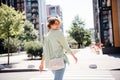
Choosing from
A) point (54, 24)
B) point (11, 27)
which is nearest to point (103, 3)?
point (11, 27)

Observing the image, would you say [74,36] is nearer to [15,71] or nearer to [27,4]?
[27,4]

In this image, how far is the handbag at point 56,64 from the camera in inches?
215

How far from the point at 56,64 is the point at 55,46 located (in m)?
0.37

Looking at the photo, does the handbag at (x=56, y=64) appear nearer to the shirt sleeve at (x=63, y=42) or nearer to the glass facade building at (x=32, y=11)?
the shirt sleeve at (x=63, y=42)

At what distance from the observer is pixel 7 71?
1515 centimetres

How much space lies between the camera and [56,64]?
5453mm

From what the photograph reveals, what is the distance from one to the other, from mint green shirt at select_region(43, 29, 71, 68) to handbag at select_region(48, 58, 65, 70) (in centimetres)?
8

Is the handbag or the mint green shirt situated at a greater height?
the mint green shirt

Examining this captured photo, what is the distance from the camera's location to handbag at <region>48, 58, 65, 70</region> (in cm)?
545

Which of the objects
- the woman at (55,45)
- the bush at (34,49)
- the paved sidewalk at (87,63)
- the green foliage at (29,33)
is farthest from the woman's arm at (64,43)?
the green foliage at (29,33)

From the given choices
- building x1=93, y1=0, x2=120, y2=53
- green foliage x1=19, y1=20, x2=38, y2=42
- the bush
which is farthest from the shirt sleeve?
green foliage x1=19, y1=20, x2=38, y2=42

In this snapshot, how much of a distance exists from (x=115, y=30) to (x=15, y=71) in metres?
17.2

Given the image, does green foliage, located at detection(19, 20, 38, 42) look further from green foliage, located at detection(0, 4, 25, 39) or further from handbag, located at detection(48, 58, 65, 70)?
handbag, located at detection(48, 58, 65, 70)

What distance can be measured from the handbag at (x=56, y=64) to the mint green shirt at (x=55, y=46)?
8 cm
